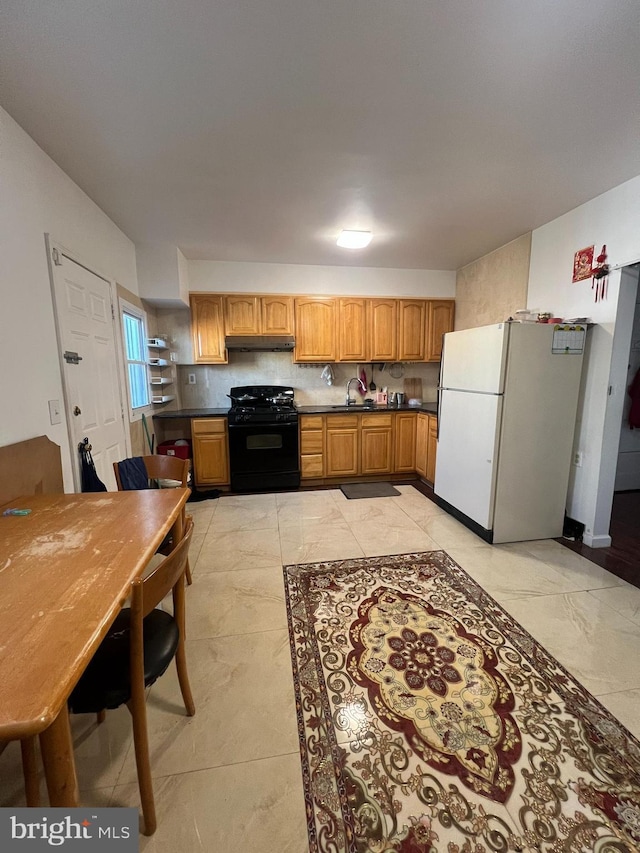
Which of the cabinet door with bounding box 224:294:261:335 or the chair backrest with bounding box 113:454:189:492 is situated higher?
the cabinet door with bounding box 224:294:261:335

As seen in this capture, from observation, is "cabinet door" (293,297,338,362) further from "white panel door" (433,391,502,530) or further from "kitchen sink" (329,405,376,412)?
"white panel door" (433,391,502,530)

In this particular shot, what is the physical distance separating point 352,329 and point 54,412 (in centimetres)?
309

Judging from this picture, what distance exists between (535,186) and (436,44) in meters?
1.44

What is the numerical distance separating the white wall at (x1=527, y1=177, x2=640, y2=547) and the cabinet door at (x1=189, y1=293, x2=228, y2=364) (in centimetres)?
322

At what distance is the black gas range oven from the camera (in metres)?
3.76

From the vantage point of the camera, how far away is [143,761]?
999mm

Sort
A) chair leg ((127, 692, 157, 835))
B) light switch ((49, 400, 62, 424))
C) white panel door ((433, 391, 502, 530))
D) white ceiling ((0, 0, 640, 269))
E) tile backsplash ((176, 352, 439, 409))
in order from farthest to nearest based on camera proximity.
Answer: tile backsplash ((176, 352, 439, 409))
white panel door ((433, 391, 502, 530))
light switch ((49, 400, 62, 424))
white ceiling ((0, 0, 640, 269))
chair leg ((127, 692, 157, 835))

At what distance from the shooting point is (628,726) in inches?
50.9

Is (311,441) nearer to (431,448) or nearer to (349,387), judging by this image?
(349,387)

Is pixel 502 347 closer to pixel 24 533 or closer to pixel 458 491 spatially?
pixel 458 491

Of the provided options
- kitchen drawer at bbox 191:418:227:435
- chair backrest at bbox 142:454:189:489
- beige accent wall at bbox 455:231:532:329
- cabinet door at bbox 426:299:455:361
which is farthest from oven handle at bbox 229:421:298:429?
beige accent wall at bbox 455:231:532:329

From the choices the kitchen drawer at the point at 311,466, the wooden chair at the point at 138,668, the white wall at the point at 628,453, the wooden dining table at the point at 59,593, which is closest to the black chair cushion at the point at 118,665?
the wooden chair at the point at 138,668

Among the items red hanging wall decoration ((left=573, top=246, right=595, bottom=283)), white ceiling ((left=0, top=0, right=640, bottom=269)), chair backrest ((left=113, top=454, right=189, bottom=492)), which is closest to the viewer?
white ceiling ((left=0, top=0, right=640, bottom=269))

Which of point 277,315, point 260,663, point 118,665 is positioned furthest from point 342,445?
point 118,665
